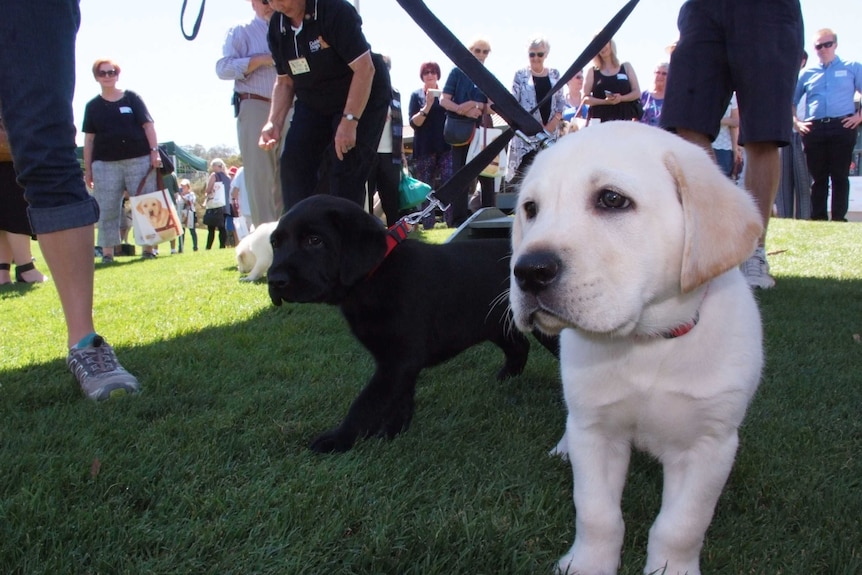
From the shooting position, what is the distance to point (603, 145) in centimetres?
167

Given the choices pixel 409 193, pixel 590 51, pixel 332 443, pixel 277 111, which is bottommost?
pixel 332 443

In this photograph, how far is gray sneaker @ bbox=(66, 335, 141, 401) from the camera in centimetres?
288

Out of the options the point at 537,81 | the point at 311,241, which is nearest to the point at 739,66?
the point at 311,241

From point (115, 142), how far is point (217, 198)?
31.9 ft

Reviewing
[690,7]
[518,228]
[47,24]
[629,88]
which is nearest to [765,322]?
[690,7]

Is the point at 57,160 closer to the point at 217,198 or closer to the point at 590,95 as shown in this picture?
the point at 590,95

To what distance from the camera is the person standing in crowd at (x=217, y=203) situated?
19.2m

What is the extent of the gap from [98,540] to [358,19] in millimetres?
3508

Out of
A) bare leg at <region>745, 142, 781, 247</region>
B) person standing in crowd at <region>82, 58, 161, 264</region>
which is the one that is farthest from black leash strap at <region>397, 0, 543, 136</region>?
person standing in crowd at <region>82, 58, 161, 264</region>

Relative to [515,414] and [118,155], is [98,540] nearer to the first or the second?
[515,414]

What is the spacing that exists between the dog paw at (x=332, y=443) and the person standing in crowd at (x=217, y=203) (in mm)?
17641

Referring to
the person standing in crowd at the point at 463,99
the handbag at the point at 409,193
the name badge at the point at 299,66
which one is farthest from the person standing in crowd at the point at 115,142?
the name badge at the point at 299,66

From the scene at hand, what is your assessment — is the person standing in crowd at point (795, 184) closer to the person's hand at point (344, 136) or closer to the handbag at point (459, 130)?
the handbag at point (459, 130)

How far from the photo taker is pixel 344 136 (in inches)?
170
